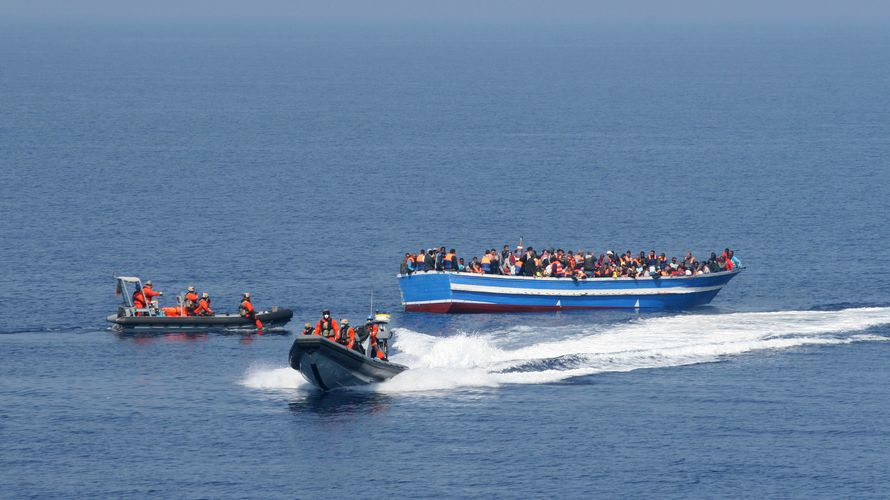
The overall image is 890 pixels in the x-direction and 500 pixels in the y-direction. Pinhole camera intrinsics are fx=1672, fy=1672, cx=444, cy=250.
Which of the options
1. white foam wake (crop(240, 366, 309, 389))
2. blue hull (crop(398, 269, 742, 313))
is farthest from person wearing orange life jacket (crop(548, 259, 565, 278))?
white foam wake (crop(240, 366, 309, 389))

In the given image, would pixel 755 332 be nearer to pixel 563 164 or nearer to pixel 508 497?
pixel 508 497

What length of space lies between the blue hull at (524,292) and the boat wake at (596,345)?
2.15 m

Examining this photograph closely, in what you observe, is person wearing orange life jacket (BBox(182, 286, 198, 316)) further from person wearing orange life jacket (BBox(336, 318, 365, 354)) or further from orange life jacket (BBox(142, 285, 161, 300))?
person wearing orange life jacket (BBox(336, 318, 365, 354))

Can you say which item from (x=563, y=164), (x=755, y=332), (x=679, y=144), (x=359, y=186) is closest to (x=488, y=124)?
(x=679, y=144)

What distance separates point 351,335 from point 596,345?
1188cm

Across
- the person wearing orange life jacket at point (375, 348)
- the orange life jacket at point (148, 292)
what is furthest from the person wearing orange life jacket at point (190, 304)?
the person wearing orange life jacket at point (375, 348)

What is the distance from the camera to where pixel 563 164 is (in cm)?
14075

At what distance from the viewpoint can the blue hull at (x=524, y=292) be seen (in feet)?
260

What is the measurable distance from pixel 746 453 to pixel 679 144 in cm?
10258

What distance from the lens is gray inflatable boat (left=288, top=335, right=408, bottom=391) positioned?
62938 millimetres

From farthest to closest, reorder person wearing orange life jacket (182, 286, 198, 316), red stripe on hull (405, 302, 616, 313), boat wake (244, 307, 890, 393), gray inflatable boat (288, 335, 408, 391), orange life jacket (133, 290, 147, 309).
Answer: red stripe on hull (405, 302, 616, 313)
orange life jacket (133, 290, 147, 309)
person wearing orange life jacket (182, 286, 198, 316)
boat wake (244, 307, 890, 393)
gray inflatable boat (288, 335, 408, 391)

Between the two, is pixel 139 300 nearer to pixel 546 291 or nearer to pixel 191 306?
pixel 191 306

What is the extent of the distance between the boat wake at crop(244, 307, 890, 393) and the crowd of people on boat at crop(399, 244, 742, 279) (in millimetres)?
3429

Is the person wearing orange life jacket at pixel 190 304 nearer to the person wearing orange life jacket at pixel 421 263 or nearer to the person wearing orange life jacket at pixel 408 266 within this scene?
the person wearing orange life jacket at pixel 408 266
